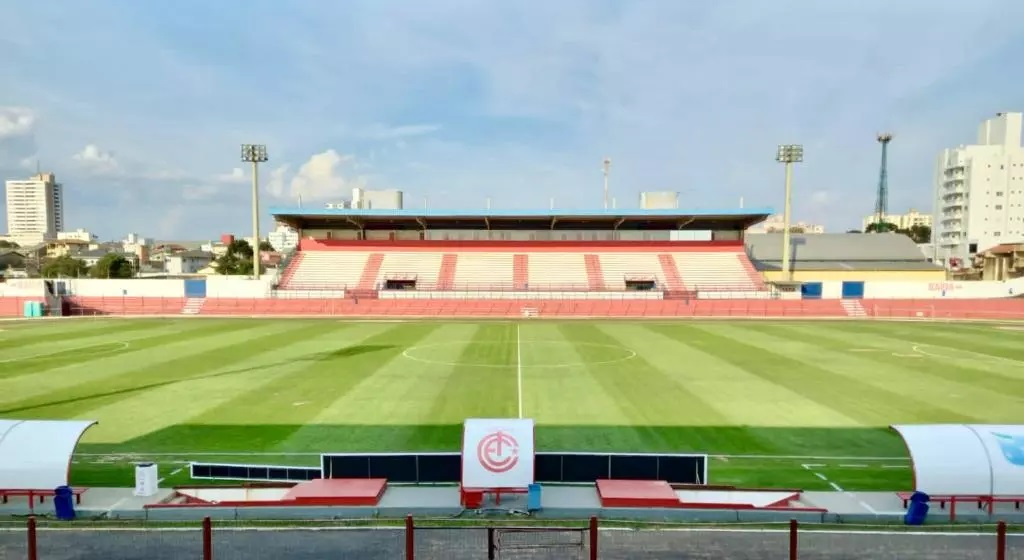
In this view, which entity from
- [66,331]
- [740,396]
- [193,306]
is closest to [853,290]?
[740,396]

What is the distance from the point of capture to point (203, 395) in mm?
21188

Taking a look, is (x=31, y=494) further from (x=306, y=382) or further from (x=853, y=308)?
(x=853, y=308)

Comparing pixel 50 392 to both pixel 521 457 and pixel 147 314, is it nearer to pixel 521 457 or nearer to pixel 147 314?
pixel 521 457

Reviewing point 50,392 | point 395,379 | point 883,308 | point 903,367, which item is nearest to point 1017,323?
point 883,308

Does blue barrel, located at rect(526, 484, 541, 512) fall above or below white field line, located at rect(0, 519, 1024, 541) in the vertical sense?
above

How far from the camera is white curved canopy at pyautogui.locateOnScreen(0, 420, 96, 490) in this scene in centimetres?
1127

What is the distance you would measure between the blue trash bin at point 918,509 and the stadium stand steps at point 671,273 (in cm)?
4930

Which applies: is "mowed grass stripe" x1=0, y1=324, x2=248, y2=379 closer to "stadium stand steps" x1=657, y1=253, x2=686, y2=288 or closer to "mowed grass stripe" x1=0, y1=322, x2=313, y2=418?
"mowed grass stripe" x1=0, y1=322, x2=313, y2=418

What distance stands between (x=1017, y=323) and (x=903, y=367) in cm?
3350

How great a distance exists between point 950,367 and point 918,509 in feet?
69.8

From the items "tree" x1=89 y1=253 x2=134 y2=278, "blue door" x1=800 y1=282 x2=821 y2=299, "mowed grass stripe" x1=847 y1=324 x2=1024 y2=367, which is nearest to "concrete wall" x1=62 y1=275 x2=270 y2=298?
"tree" x1=89 y1=253 x2=134 y2=278

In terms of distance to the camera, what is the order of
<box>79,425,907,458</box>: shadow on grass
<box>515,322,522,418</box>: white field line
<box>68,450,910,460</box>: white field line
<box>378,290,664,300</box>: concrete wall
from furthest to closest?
<box>378,290,664,300</box>: concrete wall
<box>515,322,522,418</box>: white field line
<box>79,425,907,458</box>: shadow on grass
<box>68,450,910,460</box>: white field line

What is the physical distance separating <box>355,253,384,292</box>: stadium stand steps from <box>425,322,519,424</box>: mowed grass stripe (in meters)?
30.0

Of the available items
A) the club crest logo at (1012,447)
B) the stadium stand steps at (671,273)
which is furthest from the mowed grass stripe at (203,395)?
the stadium stand steps at (671,273)
